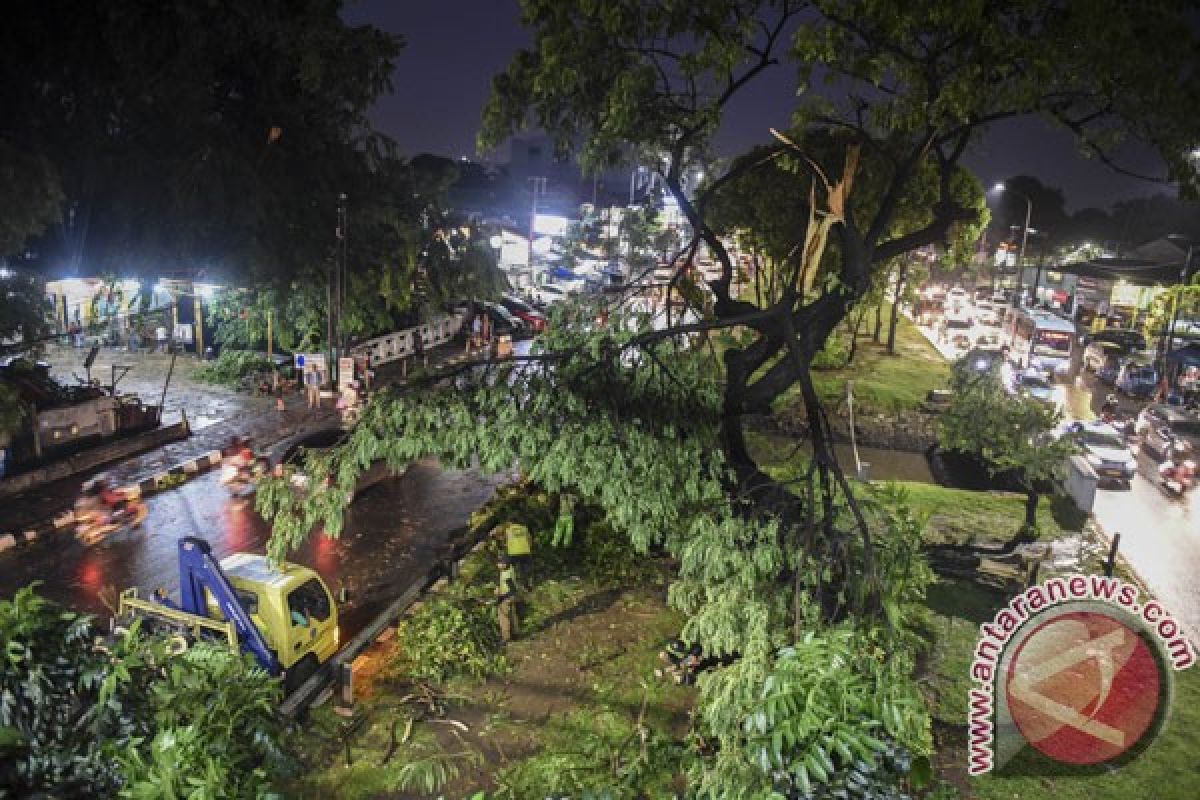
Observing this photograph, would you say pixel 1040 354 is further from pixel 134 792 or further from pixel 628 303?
pixel 134 792

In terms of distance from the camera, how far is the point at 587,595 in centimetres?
1209

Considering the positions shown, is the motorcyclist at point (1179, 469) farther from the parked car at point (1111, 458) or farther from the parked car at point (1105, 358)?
the parked car at point (1105, 358)

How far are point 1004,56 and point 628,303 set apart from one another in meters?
5.03

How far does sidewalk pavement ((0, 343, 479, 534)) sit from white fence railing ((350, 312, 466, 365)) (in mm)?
497

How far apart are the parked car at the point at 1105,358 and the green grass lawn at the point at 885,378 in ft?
20.4

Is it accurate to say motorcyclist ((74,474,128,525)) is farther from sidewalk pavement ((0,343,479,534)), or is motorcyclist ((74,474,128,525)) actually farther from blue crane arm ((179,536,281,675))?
blue crane arm ((179,536,281,675))

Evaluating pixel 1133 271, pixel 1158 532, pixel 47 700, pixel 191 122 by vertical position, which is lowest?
pixel 1158 532

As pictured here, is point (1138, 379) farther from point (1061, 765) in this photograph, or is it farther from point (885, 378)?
point (1061, 765)

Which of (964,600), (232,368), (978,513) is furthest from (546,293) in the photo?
(964,600)

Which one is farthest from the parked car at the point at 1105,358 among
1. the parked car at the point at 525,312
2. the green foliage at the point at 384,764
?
the green foliage at the point at 384,764

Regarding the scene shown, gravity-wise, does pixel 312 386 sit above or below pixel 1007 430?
below

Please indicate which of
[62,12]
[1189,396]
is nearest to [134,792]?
[62,12]

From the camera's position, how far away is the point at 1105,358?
33.7 meters

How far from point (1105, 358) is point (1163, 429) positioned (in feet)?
40.0
